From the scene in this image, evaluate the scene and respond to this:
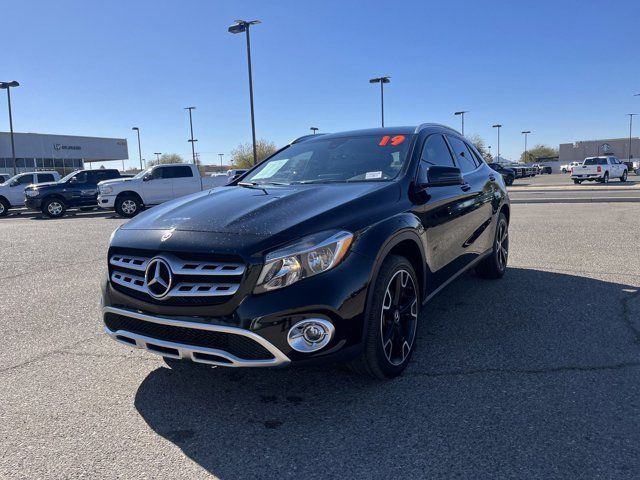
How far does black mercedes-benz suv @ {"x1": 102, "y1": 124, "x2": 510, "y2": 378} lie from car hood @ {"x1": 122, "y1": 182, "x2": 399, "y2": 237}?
10 mm

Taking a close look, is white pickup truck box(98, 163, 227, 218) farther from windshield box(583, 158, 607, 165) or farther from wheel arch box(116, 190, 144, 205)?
windshield box(583, 158, 607, 165)

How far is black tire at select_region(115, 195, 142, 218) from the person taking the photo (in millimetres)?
A: 17766

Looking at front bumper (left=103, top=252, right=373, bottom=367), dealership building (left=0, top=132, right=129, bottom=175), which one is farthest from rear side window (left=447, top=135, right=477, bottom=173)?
dealership building (left=0, top=132, right=129, bottom=175)

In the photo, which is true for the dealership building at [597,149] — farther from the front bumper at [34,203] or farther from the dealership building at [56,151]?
the front bumper at [34,203]

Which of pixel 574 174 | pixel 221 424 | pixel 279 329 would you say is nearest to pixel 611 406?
pixel 279 329

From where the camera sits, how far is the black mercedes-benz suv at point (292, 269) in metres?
2.59

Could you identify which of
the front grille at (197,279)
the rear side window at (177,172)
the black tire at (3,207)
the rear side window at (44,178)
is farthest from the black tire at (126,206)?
the front grille at (197,279)

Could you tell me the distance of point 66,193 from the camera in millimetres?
19328

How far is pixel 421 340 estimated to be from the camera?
4004mm

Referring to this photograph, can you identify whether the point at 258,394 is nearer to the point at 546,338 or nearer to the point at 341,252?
the point at 341,252

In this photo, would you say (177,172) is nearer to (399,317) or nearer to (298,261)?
(399,317)

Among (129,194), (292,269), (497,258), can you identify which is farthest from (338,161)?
(129,194)

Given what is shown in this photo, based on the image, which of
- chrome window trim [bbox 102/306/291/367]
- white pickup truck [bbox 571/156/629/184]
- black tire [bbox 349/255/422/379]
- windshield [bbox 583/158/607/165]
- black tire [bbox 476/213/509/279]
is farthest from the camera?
windshield [bbox 583/158/607/165]

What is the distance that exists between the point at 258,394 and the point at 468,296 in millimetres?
2886
